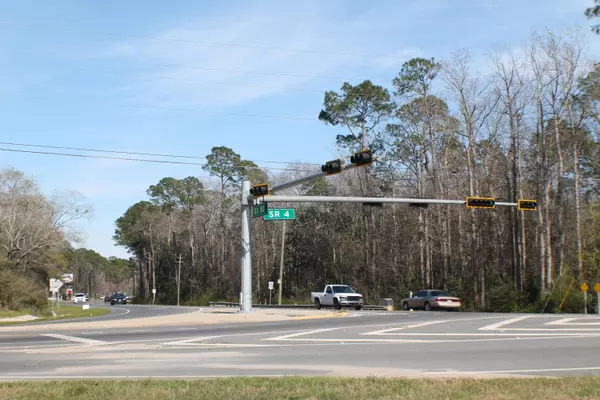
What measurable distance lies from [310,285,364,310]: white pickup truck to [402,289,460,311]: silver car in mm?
3847

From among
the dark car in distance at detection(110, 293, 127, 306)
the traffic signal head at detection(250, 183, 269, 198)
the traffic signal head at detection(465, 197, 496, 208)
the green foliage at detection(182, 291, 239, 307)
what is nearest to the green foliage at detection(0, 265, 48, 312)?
the traffic signal head at detection(250, 183, 269, 198)

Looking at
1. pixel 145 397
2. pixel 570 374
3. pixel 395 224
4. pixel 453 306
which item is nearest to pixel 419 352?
pixel 570 374

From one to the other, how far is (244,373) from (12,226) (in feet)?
168

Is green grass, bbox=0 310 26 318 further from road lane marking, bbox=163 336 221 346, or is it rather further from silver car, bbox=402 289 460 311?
road lane marking, bbox=163 336 221 346

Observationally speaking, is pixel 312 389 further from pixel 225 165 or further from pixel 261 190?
pixel 225 165

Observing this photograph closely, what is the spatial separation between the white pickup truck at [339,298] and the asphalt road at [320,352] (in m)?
20.2

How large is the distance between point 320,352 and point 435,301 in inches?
1060

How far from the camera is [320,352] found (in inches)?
647

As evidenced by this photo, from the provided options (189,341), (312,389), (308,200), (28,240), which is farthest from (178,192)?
(312,389)

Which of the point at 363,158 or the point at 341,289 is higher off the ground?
the point at 363,158

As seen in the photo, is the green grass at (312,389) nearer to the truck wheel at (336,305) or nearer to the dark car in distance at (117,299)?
the truck wheel at (336,305)

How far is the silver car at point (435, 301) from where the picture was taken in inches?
1647

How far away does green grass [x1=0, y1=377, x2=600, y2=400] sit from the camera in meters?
9.02

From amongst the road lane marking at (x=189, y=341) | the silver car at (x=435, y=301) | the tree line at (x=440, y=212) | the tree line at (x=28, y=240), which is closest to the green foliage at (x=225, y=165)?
the tree line at (x=440, y=212)
